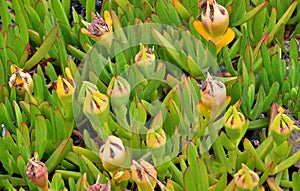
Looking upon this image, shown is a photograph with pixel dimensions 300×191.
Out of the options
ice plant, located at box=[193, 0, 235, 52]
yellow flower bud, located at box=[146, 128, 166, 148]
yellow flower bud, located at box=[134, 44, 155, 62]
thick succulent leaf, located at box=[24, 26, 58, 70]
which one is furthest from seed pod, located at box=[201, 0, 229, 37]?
thick succulent leaf, located at box=[24, 26, 58, 70]

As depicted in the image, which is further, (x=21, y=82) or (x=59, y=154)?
(x=21, y=82)

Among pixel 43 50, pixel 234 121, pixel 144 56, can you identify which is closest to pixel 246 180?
pixel 234 121

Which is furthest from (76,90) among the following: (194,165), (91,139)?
(194,165)

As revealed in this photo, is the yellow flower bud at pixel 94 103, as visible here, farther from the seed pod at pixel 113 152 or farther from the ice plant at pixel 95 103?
the seed pod at pixel 113 152

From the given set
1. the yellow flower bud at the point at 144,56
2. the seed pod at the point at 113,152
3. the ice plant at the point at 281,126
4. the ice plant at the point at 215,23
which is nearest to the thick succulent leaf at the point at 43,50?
the yellow flower bud at the point at 144,56

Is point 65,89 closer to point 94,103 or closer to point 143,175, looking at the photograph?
point 94,103

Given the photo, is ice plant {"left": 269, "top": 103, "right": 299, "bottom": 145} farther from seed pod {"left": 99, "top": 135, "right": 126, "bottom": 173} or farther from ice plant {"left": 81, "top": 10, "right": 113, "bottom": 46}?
ice plant {"left": 81, "top": 10, "right": 113, "bottom": 46}
